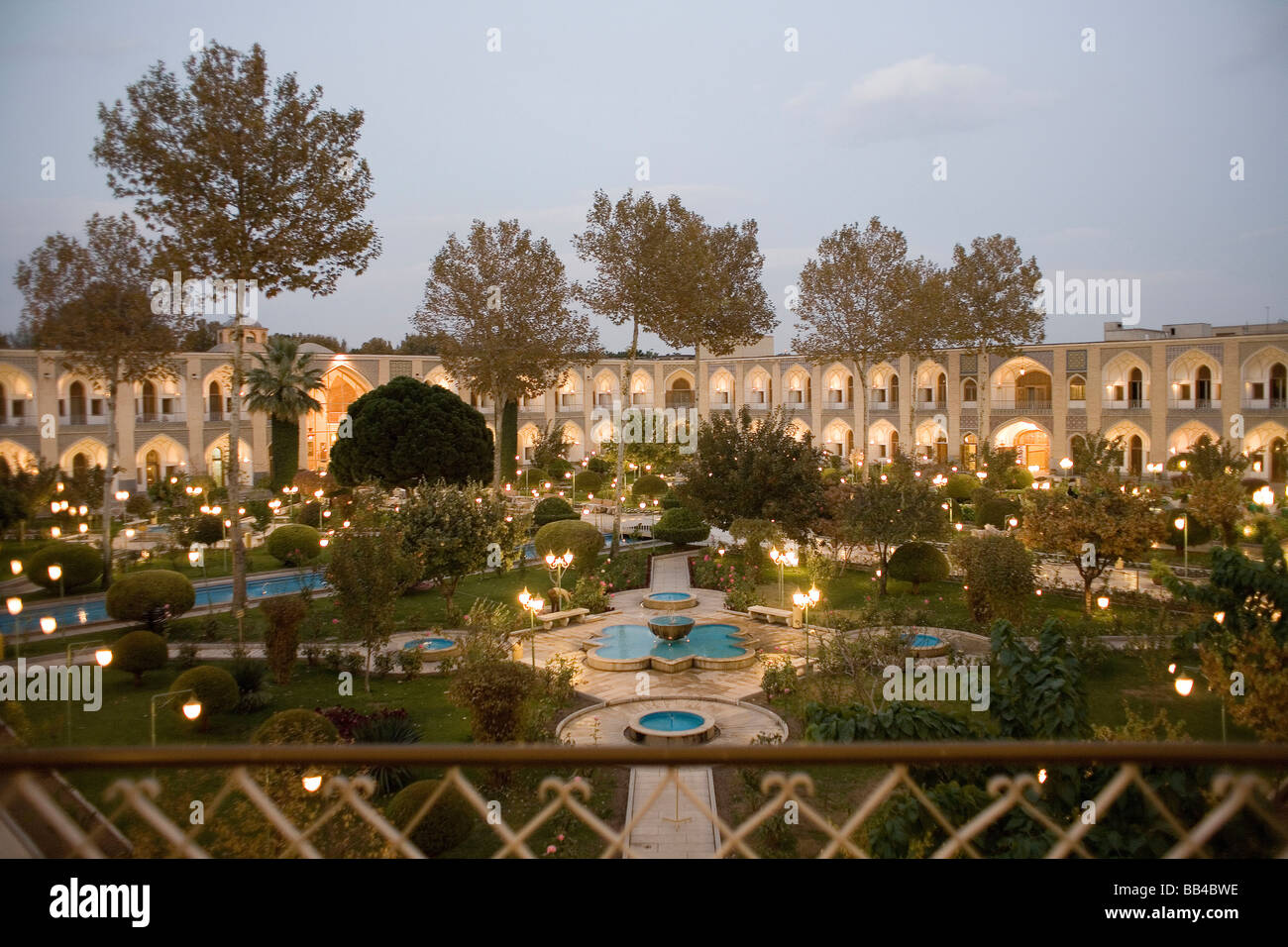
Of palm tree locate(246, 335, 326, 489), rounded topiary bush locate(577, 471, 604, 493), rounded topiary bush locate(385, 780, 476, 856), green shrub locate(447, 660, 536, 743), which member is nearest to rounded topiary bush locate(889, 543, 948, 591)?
green shrub locate(447, 660, 536, 743)

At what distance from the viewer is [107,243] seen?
17.4 meters

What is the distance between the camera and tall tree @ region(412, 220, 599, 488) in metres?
25.3

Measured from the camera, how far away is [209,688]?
1016 cm

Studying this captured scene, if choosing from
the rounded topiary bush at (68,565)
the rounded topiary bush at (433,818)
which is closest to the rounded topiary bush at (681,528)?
the rounded topiary bush at (68,565)

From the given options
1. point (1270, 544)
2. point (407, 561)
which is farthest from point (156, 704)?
point (1270, 544)

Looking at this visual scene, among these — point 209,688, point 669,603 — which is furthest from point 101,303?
point 669,603

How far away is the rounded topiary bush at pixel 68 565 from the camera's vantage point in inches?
663

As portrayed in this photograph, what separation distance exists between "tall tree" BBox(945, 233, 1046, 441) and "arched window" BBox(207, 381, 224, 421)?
92.1 ft

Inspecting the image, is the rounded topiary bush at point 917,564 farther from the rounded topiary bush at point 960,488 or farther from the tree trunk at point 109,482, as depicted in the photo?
the tree trunk at point 109,482

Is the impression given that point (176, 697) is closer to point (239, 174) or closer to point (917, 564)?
point (239, 174)

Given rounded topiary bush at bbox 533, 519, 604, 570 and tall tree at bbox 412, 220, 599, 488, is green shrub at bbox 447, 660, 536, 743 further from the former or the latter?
tall tree at bbox 412, 220, 599, 488

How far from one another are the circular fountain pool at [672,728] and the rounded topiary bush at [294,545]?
11897 millimetres
